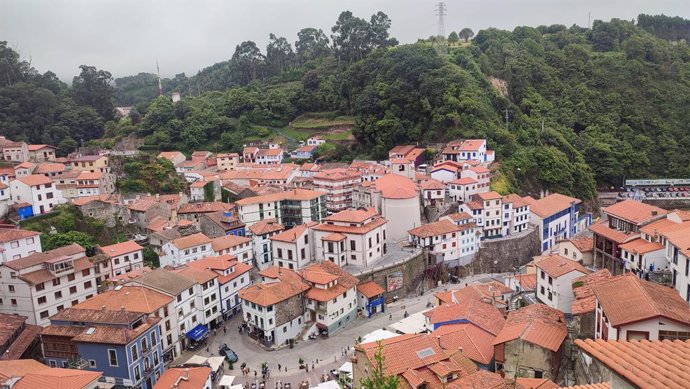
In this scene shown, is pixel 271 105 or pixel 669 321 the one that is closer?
pixel 669 321

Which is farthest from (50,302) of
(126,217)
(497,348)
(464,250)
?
(464,250)

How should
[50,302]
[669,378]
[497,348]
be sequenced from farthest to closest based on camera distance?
[50,302] < [497,348] < [669,378]

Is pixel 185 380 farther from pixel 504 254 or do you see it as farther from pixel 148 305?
pixel 504 254

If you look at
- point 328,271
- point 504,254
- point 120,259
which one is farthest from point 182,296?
point 504,254

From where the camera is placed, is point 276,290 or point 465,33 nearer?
point 276,290

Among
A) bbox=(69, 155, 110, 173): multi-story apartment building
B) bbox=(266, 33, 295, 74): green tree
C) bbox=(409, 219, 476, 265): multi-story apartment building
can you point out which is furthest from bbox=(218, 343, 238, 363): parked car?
bbox=(266, 33, 295, 74): green tree

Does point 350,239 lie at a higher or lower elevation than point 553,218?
higher

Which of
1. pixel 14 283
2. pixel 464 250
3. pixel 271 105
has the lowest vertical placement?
pixel 464 250

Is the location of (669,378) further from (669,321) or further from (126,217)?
(126,217)
